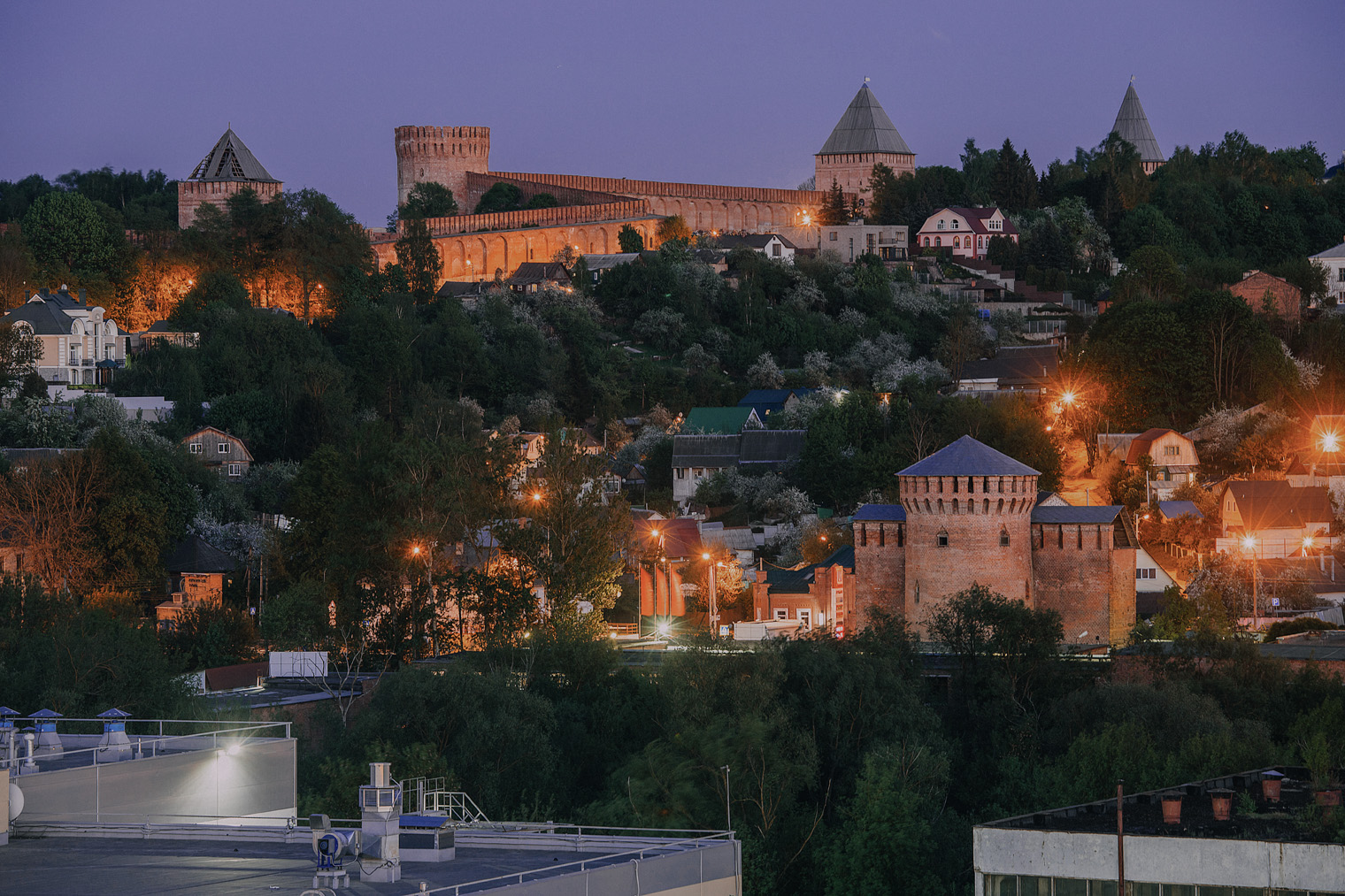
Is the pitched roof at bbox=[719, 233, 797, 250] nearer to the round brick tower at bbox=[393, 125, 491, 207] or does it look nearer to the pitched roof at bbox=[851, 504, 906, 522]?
the round brick tower at bbox=[393, 125, 491, 207]

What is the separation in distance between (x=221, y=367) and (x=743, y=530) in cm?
1866

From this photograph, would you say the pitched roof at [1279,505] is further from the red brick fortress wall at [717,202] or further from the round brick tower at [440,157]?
the round brick tower at [440,157]

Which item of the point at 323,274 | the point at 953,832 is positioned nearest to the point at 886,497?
the point at 953,832

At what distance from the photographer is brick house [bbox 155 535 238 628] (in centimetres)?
4490

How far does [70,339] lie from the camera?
202 feet

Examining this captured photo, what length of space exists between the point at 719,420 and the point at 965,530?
74.5 feet

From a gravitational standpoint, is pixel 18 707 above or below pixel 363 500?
below

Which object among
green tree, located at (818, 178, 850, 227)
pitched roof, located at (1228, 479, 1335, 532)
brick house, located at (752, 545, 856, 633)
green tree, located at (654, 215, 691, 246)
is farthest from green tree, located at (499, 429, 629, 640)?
green tree, located at (818, 178, 850, 227)

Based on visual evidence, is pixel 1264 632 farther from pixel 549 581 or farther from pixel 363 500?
pixel 363 500

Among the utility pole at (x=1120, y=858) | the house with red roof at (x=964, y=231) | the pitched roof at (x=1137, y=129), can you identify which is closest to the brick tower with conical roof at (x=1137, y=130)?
the pitched roof at (x=1137, y=129)

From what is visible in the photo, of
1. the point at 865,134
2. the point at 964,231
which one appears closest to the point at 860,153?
the point at 865,134

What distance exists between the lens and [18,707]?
3294cm

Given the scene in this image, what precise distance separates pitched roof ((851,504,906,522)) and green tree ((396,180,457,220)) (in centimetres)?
4310

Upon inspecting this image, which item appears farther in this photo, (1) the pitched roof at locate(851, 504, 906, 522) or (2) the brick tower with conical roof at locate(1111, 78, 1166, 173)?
(2) the brick tower with conical roof at locate(1111, 78, 1166, 173)
